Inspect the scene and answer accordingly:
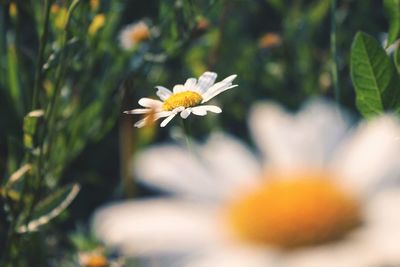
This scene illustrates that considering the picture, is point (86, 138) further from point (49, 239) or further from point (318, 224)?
point (318, 224)

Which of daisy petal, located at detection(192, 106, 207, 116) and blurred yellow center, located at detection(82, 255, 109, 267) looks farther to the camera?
blurred yellow center, located at detection(82, 255, 109, 267)

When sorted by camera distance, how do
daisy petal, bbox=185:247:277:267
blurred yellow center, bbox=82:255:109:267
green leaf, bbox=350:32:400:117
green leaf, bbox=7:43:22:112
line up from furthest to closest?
green leaf, bbox=7:43:22:112, blurred yellow center, bbox=82:255:109:267, green leaf, bbox=350:32:400:117, daisy petal, bbox=185:247:277:267

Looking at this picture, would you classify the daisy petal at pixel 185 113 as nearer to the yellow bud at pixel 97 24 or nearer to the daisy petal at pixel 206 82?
the daisy petal at pixel 206 82

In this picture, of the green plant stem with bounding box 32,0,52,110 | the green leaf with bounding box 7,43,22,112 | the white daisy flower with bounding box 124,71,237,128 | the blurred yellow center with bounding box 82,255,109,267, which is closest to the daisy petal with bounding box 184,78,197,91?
the white daisy flower with bounding box 124,71,237,128

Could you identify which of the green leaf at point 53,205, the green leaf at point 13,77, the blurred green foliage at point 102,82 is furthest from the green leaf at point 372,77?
the green leaf at point 13,77

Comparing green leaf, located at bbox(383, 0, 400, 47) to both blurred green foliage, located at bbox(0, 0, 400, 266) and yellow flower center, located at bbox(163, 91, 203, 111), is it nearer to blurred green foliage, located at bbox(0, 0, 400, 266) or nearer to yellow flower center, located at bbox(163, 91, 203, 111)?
blurred green foliage, located at bbox(0, 0, 400, 266)

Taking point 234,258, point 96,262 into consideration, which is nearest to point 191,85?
point 96,262

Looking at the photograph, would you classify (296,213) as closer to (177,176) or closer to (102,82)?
(177,176)
